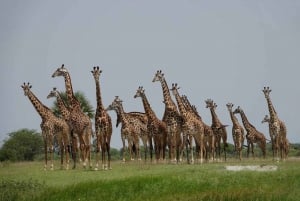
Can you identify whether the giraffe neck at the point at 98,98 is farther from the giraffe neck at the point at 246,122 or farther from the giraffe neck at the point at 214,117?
the giraffe neck at the point at 246,122

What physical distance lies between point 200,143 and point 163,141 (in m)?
2.43

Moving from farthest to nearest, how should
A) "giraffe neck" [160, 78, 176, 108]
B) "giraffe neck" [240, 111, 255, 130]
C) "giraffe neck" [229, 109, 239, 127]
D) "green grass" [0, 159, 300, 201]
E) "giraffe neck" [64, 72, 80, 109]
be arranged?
"giraffe neck" [240, 111, 255, 130], "giraffe neck" [229, 109, 239, 127], "giraffe neck" [160, 78, 176, 108], "giraffe neck" [64, 72, 80, 109], "green grass" [0, 159, 300, 201]

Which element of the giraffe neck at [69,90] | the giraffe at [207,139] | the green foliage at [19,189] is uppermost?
the giraffe neck at [69,90]

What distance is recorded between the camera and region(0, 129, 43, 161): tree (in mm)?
58750

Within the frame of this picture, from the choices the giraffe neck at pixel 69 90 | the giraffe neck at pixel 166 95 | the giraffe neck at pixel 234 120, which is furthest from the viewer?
the giraffe neck at pixel 234 120

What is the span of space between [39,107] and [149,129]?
248 inches

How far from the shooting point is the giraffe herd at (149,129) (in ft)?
91.7

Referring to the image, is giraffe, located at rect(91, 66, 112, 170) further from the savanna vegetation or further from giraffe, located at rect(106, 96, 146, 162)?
giraffe, located at rect(106, 96, 146, 162)

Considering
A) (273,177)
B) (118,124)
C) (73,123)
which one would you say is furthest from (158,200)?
(118,124)

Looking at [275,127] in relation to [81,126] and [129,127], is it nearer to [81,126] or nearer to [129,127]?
[129,127]

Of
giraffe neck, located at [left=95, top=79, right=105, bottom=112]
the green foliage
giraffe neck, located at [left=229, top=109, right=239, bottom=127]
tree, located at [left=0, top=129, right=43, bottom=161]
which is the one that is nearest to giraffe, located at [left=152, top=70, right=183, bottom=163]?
Result: giraffe neck, located at [left=95, top=79, right=105, bottom=112]

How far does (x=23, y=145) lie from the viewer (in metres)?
61.2

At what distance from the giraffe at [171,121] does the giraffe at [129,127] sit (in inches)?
145

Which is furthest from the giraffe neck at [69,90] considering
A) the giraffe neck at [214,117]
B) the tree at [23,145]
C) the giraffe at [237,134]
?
the tree at [23,145]
